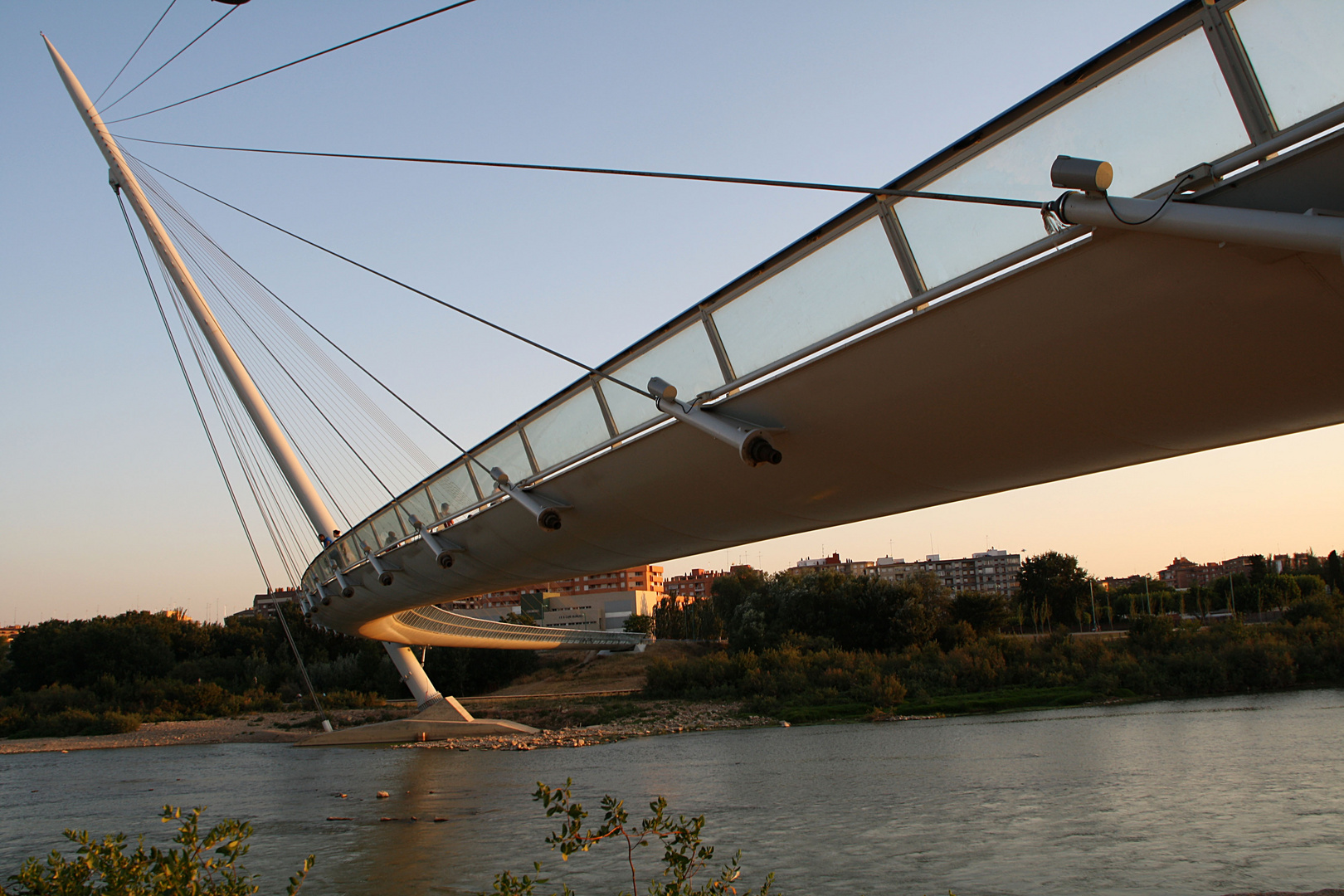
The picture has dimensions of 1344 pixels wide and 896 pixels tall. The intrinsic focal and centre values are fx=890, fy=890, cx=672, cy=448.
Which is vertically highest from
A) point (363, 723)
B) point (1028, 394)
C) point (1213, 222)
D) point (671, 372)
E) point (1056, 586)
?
point (671, 372)

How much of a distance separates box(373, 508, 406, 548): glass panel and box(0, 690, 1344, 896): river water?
15.5 ft

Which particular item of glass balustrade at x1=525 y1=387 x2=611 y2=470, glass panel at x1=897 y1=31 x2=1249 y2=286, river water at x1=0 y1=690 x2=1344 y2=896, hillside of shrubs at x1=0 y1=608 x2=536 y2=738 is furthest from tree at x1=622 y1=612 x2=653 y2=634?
glass panel at x1=897 y1=31 x2=1249 y2=286

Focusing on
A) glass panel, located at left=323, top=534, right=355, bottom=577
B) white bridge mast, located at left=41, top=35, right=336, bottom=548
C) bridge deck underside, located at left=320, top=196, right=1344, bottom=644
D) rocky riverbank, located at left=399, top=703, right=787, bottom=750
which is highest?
white bridge mast, located at left=41, top=35, right=336, bottom=548

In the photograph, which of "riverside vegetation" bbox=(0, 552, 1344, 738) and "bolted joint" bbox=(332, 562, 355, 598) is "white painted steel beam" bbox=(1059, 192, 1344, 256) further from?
"riverside vegetation" bbox=(0, 552, 1344, 738)

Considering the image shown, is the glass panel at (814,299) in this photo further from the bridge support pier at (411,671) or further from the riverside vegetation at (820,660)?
the bridge support pier at (411,671)

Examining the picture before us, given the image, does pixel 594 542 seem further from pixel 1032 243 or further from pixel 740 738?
pixel 740 738

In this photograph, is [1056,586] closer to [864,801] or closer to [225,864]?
[864,801]

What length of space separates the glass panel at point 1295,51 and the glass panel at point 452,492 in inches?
372

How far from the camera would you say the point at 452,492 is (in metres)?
12.3

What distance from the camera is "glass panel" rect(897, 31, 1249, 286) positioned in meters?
4.14

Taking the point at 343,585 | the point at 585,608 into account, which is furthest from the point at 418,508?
the point at 585,608

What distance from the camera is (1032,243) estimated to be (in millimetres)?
4777

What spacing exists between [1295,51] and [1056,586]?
74612 millimetres

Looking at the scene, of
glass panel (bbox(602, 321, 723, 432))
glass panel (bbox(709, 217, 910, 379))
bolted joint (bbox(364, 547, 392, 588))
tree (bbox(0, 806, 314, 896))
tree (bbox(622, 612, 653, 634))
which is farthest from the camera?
tree (bbox(622, 612, 653, 634))
